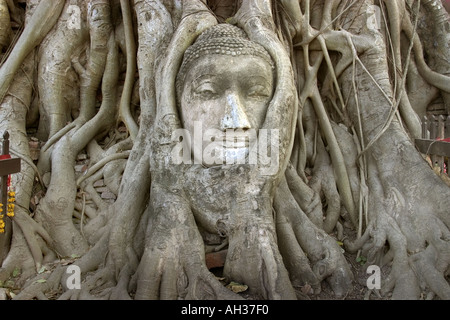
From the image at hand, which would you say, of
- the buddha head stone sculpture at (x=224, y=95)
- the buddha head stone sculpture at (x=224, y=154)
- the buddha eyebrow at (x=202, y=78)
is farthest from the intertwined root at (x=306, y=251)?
the buddha eyebrow at (x=202, y=78)

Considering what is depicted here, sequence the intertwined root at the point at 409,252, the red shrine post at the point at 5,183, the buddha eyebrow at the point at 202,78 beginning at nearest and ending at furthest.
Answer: the intertwined root at the point at 409,252
the red shrine post at the point at 5,183
the buddha eyebrow at the point at 202,78

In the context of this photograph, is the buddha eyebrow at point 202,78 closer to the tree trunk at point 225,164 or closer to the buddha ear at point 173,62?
the tree trunk at point 225,164

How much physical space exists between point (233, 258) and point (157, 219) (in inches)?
23.5

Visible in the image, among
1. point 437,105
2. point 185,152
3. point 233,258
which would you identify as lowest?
point 233,258

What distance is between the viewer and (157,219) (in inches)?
96.7

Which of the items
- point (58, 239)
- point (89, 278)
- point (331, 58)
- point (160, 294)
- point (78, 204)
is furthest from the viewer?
point (331, 58)

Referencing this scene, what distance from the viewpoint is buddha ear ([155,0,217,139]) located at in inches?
104

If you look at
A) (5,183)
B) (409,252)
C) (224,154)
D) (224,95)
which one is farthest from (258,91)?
(5,183)

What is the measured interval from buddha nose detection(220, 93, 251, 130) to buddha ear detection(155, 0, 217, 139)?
0.39 meters

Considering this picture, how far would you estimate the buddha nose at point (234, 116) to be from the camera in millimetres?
2465

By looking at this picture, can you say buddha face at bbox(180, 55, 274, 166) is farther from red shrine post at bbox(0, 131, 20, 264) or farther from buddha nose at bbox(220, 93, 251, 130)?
red shrine post at bbox(0, 131, 20, 264)

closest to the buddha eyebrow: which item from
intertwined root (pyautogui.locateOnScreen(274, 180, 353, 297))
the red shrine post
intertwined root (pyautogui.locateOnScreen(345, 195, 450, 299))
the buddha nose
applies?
the buddha nose

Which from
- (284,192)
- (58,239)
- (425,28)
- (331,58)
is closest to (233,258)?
(284,192)

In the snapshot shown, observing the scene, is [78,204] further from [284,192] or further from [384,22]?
[384,22]
